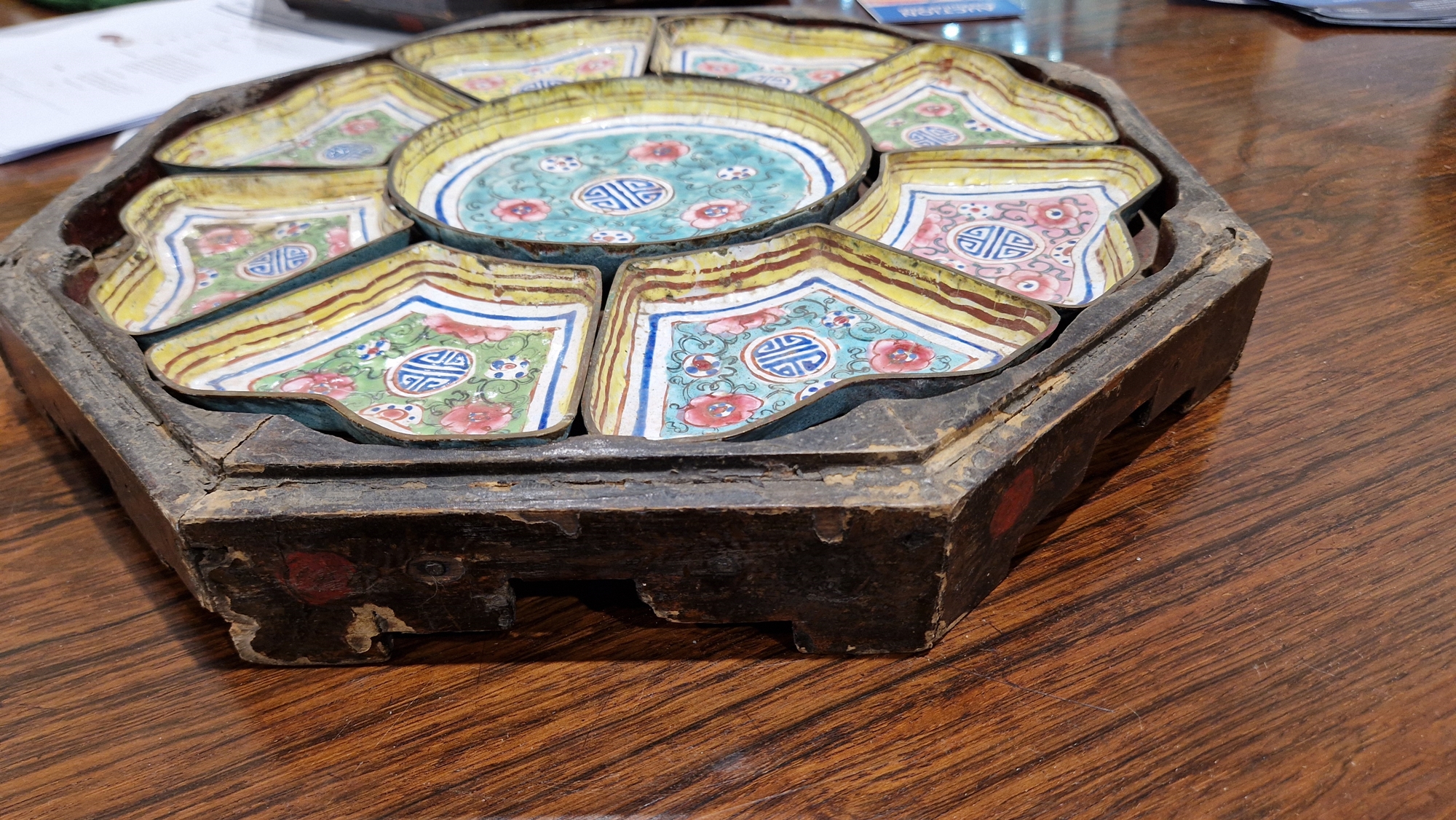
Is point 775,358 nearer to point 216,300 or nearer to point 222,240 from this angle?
point 216,300

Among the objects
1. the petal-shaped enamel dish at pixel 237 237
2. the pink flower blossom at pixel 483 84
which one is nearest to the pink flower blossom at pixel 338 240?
the petal-shaped enamel dish at pixel 237 237

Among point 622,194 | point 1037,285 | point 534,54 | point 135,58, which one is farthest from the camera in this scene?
point 135,58

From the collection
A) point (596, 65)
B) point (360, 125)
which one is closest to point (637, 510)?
point (360, 125)

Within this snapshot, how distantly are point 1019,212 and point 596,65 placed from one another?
110 cm

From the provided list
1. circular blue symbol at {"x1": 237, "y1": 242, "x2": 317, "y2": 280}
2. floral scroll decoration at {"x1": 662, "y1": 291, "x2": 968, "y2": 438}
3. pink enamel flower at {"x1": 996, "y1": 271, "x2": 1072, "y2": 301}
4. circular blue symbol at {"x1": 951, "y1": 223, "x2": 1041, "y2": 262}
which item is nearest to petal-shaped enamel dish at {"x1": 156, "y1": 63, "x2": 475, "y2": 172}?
circular blue symbol at {"x1": 237, "y1": 242, "x2": 317, "y2": 280}

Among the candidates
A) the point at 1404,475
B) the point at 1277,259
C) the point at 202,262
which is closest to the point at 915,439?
the point at 1404,475

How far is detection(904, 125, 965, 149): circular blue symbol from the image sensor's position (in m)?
2.04

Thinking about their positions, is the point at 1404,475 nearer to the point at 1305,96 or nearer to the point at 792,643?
the point at 792,643

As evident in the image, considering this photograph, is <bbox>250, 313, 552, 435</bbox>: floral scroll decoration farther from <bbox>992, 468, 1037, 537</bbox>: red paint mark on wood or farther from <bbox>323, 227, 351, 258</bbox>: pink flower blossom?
<bbox>992, 468, 1037, 537</bbox>: red paint mark on wood

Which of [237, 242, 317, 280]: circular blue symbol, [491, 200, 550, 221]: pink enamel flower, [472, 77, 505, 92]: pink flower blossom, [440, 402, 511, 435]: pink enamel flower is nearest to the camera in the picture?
[440, 402, 511, 435]: pink enamel flower

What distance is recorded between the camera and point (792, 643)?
123 cm

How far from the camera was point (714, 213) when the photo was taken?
1.84 meters

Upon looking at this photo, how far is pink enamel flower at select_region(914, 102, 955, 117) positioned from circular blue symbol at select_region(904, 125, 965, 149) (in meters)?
0.06

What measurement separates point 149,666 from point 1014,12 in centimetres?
265
